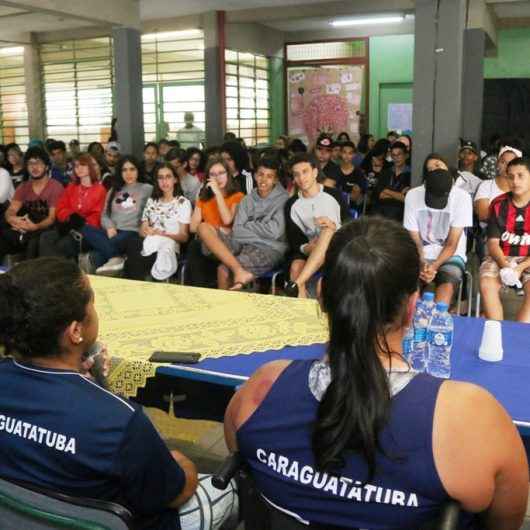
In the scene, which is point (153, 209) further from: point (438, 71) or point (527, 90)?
point (527, 90)

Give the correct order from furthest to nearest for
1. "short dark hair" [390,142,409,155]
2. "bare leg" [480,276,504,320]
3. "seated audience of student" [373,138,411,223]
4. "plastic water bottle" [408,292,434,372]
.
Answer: "short dark hair" [390,142,409,155] → "seated audience of student" [373,138,411,223] → "bare leg" [480,276,504,320] → "plastic water bottle" [408,292,434,372]

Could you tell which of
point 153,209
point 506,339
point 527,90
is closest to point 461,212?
point 506,339

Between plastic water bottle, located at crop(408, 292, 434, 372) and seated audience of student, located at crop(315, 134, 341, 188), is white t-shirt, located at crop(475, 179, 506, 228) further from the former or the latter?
plastic water bottle, located at crop(408, 292, 434, 372)

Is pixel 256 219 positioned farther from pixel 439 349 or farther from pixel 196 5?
pixel 196 5

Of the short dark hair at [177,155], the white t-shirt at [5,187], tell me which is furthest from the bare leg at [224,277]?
the white t-shirt at [5,187]

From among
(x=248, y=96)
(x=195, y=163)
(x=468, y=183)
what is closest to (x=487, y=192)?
(x=468, y=183)

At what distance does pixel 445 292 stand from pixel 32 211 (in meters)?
3.61

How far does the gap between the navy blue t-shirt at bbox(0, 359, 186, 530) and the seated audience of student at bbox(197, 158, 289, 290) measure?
2.90m

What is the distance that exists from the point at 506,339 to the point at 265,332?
2.83 feet

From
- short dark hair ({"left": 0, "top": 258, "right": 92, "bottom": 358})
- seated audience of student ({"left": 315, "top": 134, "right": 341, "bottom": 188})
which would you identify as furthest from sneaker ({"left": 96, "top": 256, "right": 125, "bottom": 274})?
short dark hair ({"left": 0, "top": 258, "right": 92, "bottom": 358})

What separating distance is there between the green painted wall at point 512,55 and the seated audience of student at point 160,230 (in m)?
10.2

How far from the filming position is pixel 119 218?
5.21 meters

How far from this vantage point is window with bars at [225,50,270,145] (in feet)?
37.2

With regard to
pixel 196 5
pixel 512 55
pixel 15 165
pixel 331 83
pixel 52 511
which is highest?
pixel 196 5
